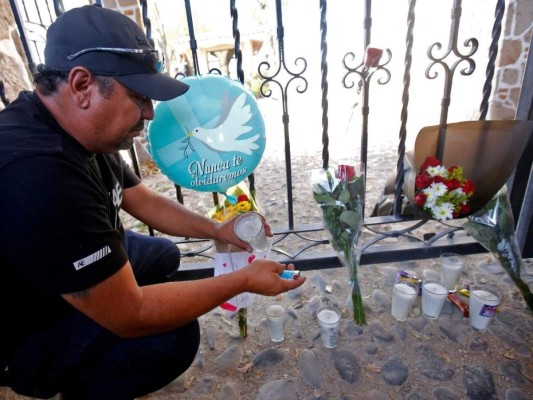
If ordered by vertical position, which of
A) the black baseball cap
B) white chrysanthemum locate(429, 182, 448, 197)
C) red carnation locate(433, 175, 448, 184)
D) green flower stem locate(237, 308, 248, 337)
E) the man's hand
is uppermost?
→ the black baseball cap

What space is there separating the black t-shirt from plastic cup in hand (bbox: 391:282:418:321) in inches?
63.1

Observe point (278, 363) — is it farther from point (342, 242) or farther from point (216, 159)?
point (216, 159)

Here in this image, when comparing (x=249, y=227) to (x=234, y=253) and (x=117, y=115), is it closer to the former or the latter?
(x=234, y=253)

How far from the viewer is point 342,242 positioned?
5.84 feet

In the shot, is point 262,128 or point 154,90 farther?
point 262,128

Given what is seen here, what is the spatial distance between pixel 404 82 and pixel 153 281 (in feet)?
6.33

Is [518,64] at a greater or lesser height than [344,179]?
greater

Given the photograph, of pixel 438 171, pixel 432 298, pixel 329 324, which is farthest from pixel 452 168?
pixel 329 324

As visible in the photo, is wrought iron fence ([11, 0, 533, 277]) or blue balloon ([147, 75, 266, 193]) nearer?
blue balloon ([147, 75, 266, 193])

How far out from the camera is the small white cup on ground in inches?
74.3

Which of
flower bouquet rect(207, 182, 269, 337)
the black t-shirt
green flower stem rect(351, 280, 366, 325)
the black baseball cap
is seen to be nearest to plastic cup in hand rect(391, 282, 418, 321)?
green flower stem rect(351, 280, 366, 325)

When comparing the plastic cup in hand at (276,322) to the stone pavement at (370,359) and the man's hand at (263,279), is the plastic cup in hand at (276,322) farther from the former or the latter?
the man's hand at (263,279)

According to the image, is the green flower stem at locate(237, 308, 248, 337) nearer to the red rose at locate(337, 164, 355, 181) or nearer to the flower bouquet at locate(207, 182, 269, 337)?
the flower bouquet at locate(207, 182, 269, 337)

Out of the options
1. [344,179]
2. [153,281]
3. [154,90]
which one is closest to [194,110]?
[154,90]
